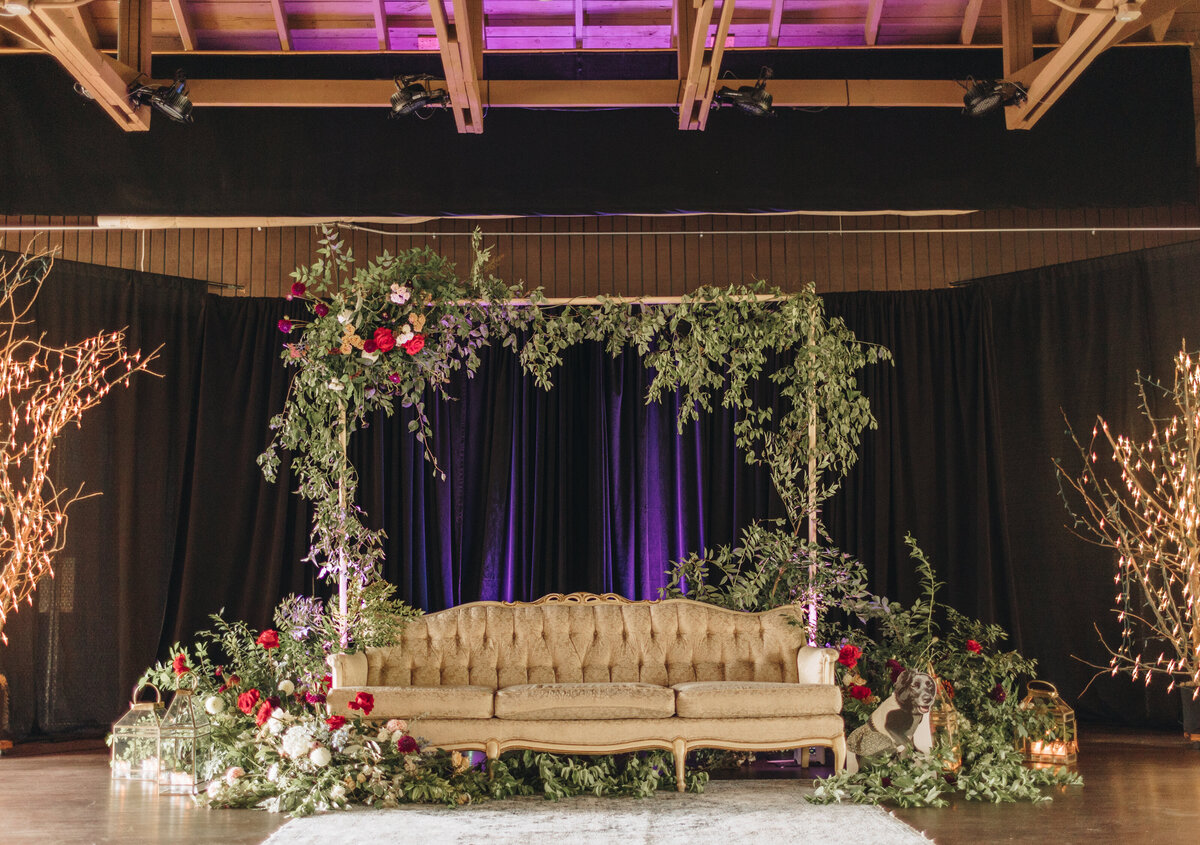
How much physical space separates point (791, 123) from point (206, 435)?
455 cm

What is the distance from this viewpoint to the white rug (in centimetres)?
411

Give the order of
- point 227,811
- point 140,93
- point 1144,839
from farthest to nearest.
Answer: point 140,93, point 227,811, point 1144,839

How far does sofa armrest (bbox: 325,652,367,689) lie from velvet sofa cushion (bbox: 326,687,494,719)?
160 millimetres

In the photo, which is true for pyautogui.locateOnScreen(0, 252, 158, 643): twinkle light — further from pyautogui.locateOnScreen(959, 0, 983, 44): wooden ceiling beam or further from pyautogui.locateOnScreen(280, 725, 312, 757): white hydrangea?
pyautogui.locateOnScreen(959, 0, 983, 44): wooden ceiling beam

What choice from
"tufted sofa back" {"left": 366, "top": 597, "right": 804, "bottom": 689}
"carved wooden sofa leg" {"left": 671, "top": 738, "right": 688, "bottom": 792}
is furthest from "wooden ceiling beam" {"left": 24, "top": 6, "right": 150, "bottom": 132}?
"carved wooden sofa leg" {"left": 671, "top": 738, "right": 688, "bottom": 792}

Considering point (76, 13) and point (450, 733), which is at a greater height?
point (76, 13)

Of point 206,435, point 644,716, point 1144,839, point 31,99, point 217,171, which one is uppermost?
point 31,99

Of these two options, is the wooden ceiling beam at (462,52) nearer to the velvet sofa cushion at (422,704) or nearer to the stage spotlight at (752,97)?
the stage spotlight at (752,97)

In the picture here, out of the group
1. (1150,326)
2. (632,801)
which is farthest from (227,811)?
(1150,326)

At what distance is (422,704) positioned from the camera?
5148 millimetres

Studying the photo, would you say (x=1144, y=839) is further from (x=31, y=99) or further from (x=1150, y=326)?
(x=31, y=99)

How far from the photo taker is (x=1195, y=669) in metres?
6.25

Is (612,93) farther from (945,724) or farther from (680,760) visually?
(945,724)

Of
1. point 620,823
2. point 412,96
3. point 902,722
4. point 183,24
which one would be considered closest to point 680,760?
point 620,823
